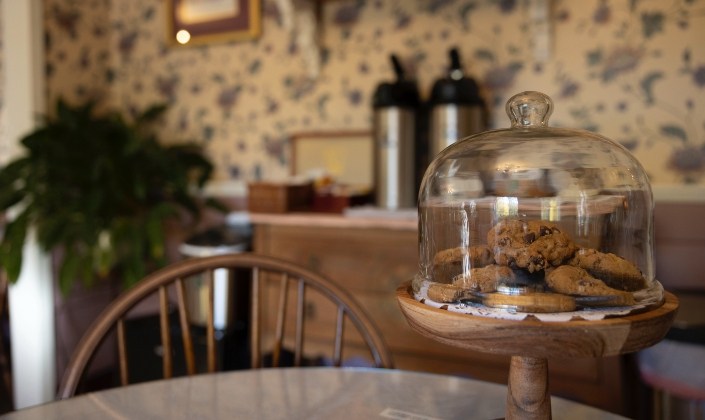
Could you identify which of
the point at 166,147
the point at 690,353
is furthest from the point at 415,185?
the point at 166,147

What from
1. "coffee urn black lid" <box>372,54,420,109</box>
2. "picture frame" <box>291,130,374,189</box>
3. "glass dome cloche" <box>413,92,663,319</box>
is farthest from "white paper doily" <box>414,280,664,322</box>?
"picture frame" <box>291,130,374,189</box>

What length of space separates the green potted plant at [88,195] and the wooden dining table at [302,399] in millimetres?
1593

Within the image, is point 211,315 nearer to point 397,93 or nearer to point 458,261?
point 458,261

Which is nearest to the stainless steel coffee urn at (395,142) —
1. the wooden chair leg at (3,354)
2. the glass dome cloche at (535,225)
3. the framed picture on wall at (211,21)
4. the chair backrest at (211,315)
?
the framed picture on wall at (211,21)

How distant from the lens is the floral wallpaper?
77.8 inches

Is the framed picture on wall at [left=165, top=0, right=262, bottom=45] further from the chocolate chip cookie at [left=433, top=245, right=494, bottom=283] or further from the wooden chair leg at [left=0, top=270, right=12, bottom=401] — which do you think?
the chocolate chip cookie at [left=433, top=245, right=494, bottom=283]

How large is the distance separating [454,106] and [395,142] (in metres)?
0.25

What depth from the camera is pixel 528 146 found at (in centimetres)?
78

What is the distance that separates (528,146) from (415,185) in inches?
58.8

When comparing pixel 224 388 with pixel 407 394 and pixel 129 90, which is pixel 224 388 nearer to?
pixel 407 394

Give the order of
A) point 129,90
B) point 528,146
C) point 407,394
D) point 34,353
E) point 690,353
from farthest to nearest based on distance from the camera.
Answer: point 129,90
point 34,353
point 690,353
point 407,394
point 528,146

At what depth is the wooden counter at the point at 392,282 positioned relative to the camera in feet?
A: 5.68

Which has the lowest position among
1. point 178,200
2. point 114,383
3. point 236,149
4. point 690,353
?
point 114,383

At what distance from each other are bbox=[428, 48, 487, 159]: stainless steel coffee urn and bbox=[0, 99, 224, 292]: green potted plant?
114 centimetres
